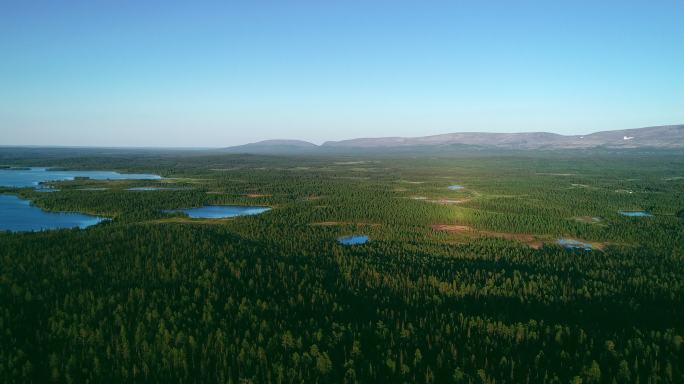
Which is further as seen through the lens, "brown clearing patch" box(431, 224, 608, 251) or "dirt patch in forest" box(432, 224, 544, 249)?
"dirt patch in forest" box(432, 224, 544, 249)

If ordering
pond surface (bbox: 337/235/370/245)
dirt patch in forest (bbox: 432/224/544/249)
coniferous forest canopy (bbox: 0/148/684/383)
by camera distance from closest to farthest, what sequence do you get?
coniferous forest canopy (bbox: 0/148/684/383)
pond surface (bbox: 337/235/370/245)
dirt patch in forest (bbox: 432/224/544/249)

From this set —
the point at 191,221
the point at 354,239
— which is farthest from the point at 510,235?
the point at 191,221

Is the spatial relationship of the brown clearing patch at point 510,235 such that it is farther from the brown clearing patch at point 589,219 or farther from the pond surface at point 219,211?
the pond surface at point 219,211

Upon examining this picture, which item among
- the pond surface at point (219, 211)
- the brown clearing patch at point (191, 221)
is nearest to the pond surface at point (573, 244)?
the pond surface at point (219, 211)

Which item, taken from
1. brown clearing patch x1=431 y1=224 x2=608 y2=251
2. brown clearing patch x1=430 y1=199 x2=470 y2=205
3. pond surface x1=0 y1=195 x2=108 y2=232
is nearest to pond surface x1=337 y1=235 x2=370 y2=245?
brown clearing patch x1=431 y1=224 x2=608 y2=251

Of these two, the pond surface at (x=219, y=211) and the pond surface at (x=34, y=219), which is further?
the pond surface at (x=219, y=211)

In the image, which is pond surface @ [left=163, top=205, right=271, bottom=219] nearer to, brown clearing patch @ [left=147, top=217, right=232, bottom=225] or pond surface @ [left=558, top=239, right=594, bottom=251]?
brown clearing patch @ [left=147, top=217, right=232, bottom=225]

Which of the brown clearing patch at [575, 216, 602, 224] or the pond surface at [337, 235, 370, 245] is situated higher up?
the pond surface at [337, 235, 370, 245]

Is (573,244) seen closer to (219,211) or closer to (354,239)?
(354,239)
